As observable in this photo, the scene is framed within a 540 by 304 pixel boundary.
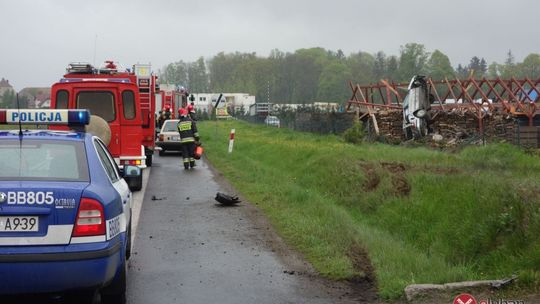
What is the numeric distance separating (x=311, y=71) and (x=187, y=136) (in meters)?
93.2

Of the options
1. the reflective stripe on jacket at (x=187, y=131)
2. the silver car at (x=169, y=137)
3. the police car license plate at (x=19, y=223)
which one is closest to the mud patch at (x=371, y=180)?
the reflective stripe on jacket at (x=187, y=131)

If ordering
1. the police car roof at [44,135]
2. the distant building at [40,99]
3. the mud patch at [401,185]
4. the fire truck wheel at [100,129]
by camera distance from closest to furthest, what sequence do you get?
the police car roof at [44,135] < the mud patch at [401,185] < the fire truck wheel at [100,129] < the distant building at [40,99]

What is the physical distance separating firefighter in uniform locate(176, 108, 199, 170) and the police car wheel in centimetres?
1417

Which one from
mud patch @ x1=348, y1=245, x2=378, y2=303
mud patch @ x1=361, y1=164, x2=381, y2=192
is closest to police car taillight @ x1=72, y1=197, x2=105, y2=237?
mud patch @ x1=348, y1=245, x2=378, y2=303

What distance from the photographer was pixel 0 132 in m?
6.12

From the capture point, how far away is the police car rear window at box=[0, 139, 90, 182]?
549 centimetres

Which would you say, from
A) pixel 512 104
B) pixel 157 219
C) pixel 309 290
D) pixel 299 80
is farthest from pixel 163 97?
pixel 299 80

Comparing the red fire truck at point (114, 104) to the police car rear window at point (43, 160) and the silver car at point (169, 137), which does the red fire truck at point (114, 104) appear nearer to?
the police car rear window at point (43, 160)

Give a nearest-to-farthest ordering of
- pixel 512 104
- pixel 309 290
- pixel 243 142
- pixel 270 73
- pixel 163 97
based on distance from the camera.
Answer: pixel 309 290
pixel 512 104
pixel 243 142
pixel 163 97
pixel 270 73

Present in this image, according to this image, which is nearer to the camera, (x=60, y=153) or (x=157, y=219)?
(x=60, y=153)

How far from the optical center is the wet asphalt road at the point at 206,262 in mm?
6656

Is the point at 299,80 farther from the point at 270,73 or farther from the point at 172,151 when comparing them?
the point at 172,151

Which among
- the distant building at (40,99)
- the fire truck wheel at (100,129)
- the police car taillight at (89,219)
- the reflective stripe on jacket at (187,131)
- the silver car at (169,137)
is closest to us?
the police car taillight at (89,219)

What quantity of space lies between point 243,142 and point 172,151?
3660mm
